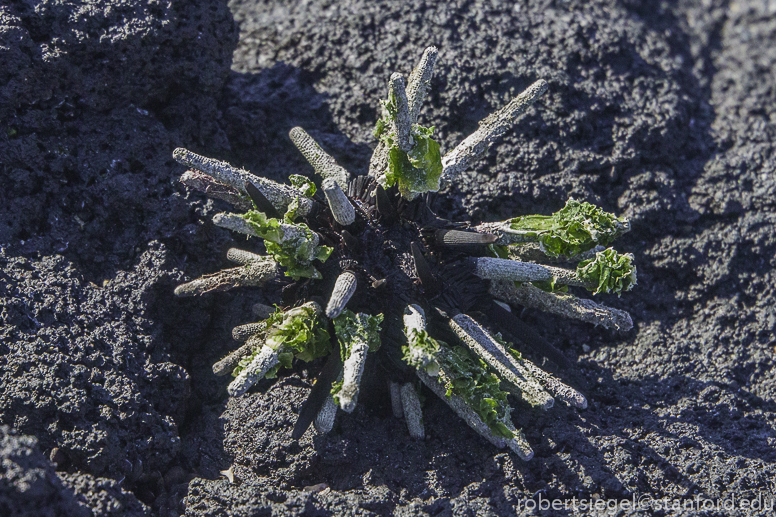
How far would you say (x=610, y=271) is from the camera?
7.42ft

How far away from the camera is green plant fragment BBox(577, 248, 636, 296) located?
226 cm

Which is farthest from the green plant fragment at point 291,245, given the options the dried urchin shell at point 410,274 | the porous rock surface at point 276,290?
the porous rock surface at point 276,290

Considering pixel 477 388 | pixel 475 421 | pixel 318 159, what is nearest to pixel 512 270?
pixel 477 388

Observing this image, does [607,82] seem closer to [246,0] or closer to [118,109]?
[246,0]

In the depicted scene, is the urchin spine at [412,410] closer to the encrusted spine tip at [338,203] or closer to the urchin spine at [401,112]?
the encrusted spine tip at [338,203]

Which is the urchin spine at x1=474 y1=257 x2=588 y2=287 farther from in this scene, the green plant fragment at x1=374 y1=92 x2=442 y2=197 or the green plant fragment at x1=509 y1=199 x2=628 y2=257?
the green plant fragment at x1=374 y1=92 x2=442 y2=197

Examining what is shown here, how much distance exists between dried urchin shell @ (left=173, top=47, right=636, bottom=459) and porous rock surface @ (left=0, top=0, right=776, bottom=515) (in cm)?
22

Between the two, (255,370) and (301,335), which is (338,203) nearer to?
(301,335)

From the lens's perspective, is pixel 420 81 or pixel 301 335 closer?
pixel 301 335

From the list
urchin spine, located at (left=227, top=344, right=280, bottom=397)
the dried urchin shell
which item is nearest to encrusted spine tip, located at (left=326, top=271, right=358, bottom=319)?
the dried urchin shell

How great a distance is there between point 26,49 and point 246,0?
1.47 meters

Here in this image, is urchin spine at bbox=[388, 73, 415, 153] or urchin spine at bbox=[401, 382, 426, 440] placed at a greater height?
urchin spine at bbox=[388, 73, 415, 153]

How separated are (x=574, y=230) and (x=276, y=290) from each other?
120 centimetres

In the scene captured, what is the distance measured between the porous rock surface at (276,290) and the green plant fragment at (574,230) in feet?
1.33
